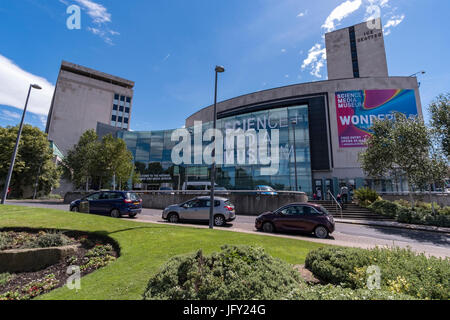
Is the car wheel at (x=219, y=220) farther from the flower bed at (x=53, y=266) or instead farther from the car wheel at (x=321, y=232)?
the flower bed at (x=53, y=266)

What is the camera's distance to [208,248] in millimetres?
5461

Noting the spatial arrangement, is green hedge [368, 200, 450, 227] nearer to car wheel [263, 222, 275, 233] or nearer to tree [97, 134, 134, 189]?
car wheel [263, 222, 275, 233]

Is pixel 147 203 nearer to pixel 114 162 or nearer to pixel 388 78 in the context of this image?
pixel 114 162

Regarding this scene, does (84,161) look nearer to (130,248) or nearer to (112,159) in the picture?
(112,159)

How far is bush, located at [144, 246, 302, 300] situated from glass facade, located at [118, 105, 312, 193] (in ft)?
99.9

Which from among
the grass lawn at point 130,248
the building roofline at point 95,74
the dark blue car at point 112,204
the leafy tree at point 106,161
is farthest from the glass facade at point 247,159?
the building roofline at point 95,74

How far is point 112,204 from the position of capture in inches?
524

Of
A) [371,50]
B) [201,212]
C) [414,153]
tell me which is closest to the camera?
[201,212]

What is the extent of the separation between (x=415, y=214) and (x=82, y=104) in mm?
73868

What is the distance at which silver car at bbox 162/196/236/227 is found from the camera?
40.3ft

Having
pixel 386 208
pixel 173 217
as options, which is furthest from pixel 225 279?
pixel 386 208

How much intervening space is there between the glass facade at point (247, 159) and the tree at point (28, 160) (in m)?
18.6
